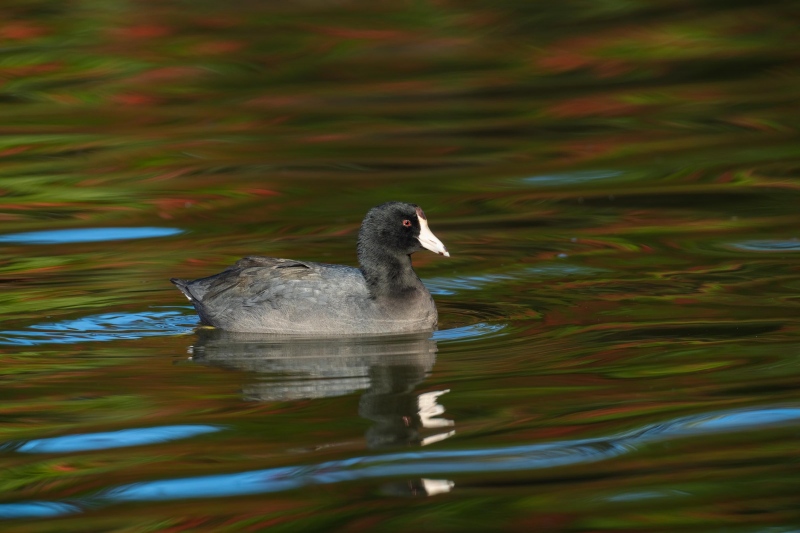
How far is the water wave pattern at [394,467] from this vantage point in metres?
5.79

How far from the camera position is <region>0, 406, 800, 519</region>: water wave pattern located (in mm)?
5789

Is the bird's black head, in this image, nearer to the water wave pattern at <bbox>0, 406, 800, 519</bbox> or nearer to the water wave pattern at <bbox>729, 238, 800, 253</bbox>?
the water wave pattern at <bbox>0, 406, 800, 519</bbox>

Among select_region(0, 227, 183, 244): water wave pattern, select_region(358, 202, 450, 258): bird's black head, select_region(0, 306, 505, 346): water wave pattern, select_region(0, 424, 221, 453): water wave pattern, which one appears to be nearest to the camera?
select_region(0, 424, 221, 453): water wave pattern

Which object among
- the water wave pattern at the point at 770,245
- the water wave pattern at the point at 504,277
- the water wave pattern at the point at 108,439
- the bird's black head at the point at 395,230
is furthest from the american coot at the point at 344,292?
the water wave pattern at the point at 770,245

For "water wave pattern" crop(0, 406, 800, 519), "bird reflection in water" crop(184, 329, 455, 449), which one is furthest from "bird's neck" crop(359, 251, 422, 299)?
"water wave pattern" crop(0, 406, 800, 519)

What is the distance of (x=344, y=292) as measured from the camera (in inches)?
344

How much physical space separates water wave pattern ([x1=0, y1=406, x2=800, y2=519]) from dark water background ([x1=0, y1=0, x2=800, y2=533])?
2 centimetres

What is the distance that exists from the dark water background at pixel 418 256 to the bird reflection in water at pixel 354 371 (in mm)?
29

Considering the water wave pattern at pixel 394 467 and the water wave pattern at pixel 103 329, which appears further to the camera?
the water wave pattern at pixel 103 329

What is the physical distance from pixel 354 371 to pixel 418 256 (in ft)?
11.7

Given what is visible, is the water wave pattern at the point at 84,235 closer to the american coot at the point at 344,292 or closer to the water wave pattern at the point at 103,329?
the water wave pattern at the point at 103,329

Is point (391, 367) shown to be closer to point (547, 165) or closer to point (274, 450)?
point (274, 450)

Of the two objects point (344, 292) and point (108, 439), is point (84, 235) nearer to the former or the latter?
point (344, 292)

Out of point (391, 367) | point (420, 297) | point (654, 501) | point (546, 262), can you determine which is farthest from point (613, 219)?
point (654, 501)
